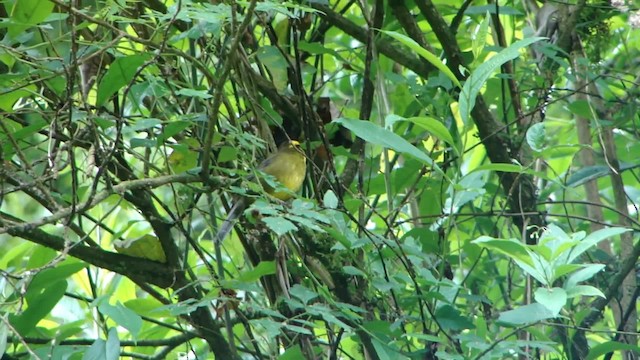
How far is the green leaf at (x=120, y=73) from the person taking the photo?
1.64m

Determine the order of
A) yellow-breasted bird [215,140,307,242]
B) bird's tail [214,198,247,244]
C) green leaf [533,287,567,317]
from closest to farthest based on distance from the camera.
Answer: green leaf [533,287,567,317] → bird's tail [214,198,247,244] → yellow-breasted bird [215,140,307,242]

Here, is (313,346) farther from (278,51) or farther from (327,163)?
(278,51)

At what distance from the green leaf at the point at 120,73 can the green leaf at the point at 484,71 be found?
0.56 meters

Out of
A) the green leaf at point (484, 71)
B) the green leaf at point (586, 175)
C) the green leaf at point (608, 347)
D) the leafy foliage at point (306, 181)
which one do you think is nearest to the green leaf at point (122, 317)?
the leafy foliage at point (306, 181)

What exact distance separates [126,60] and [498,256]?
49.9 inches

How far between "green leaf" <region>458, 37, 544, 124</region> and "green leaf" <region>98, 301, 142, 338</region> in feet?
2.03

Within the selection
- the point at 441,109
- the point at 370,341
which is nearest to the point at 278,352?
the point at 370,341

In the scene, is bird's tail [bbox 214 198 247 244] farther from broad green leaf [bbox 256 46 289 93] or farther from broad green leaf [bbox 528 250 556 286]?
broad green leaf [bbox 528 250 556 286]

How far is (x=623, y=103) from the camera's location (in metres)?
2.32

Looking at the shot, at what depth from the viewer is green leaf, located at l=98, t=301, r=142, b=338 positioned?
1.51m

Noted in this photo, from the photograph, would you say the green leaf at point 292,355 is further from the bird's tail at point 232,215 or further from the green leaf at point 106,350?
the green leaf at point 106,350

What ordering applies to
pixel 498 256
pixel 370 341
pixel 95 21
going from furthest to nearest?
pixel 498 256 < pixel 370 341 < pixel 95 21

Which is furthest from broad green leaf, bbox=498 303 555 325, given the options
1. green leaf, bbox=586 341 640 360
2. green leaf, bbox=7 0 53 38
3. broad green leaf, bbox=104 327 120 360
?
green leaf, bbox=7 0 53 38

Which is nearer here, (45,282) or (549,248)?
(549,248)
